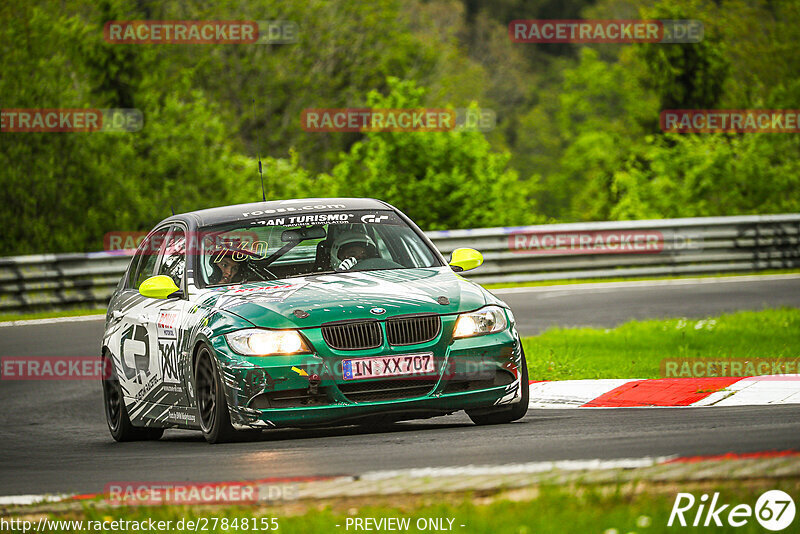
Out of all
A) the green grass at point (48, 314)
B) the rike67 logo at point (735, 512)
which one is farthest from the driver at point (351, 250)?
the green grass at point (48, 314)

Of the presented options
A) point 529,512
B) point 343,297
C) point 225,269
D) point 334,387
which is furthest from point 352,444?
point 529,512

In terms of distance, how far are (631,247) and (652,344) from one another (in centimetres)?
1029

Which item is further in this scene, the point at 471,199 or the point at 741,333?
the point at 471,199

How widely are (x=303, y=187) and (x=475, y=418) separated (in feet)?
84.1

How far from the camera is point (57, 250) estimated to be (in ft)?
94.0

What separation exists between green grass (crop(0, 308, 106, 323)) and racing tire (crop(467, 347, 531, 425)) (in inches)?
490

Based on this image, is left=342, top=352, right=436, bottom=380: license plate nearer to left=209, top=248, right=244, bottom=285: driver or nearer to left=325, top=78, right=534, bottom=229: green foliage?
left=209, top=248, right=244, bottom=285: driver

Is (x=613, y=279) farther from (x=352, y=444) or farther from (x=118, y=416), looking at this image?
(x=352, y=444)

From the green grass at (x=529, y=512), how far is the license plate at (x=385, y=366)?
2.58m

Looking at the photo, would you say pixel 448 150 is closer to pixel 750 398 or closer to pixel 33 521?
pixel 750 398

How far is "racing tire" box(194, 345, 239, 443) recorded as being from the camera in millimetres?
8664

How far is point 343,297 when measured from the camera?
28.8 feet

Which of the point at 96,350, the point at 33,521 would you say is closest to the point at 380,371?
the point at 33,521

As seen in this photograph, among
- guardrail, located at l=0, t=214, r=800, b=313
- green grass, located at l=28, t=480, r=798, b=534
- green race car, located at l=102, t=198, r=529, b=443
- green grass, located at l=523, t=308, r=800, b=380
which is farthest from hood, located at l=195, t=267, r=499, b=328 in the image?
guardrail, located at l=0, t=214, r=800, b=313
